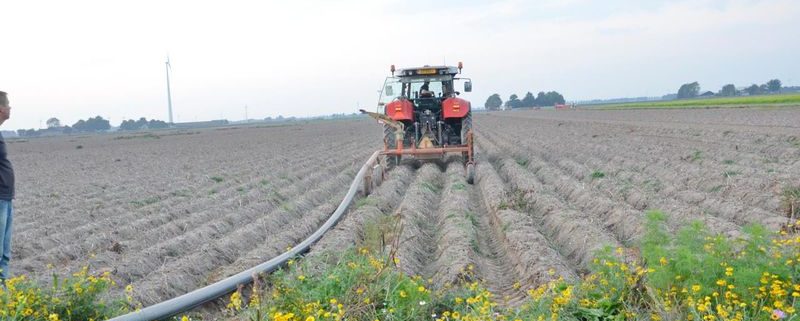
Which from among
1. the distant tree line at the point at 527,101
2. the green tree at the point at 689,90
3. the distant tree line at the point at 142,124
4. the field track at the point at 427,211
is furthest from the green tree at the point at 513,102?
the field track at the point at 427,211

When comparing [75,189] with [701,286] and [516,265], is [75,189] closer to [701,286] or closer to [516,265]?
[516,265]

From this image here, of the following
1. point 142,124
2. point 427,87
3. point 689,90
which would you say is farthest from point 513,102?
point 427,87

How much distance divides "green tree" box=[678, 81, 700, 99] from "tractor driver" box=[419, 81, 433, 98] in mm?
101372

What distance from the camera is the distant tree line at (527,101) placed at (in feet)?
405

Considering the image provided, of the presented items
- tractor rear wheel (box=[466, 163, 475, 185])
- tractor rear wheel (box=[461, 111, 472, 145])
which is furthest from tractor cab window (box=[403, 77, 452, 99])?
tractor rear wheel (box=[466, 163, 475, 185])

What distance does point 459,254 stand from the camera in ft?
22.6

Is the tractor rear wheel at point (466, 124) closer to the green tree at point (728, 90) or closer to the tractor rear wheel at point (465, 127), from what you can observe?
the tractor rear wheel at point (465, 127)

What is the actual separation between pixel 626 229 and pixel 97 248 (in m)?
6.10

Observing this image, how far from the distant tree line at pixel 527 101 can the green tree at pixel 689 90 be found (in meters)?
25.0

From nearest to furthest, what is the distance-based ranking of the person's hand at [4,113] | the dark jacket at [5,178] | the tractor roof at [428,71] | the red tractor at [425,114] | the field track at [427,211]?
the person's hand at [4,113] < the dark jacket at [5,178] < the field track at [427,211] < the red tractor at [425,114] < the tractor roof at [428,71]

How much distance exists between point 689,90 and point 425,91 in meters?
103

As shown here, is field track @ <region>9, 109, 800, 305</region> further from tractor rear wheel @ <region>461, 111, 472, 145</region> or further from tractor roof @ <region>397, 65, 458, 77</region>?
tractor roof @ <region>397, 65, 458, 77</region>

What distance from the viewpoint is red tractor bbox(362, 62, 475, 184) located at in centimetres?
1528

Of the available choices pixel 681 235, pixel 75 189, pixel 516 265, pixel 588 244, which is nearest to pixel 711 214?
pixel 588 244
